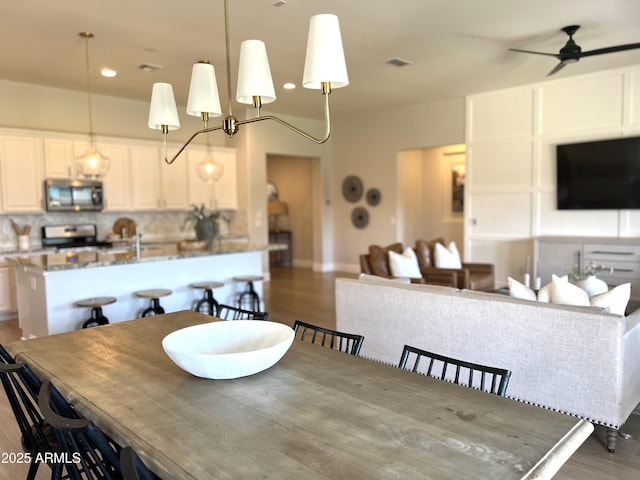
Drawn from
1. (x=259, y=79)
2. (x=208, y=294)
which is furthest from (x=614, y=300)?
(x=208, y=294)

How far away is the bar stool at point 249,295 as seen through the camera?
18.0 ft

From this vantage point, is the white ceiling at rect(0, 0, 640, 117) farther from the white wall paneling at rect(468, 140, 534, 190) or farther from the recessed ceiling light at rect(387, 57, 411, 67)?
the white wall paneling at rect(468, 140, 534, 190)

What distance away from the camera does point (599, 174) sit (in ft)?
20.5

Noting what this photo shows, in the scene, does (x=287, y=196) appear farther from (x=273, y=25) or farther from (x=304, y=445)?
(x=304, y=445)

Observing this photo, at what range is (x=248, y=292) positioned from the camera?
222 inches

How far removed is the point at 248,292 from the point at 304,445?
4.48 m

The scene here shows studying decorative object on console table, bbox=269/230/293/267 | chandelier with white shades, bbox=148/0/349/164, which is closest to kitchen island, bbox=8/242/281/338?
chandelier with white shades, bbox=148/0/349/164

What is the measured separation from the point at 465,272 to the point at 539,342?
9.14 feet

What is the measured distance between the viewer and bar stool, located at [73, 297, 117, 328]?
164 inches

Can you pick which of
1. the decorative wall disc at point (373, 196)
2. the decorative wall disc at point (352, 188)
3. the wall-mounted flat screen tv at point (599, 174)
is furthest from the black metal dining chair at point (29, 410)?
the decorative wall disc at point (352, 188)

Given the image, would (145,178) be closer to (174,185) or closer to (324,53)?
(174,185)

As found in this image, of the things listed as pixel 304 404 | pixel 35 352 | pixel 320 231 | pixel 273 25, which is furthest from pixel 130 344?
pixel 320 231

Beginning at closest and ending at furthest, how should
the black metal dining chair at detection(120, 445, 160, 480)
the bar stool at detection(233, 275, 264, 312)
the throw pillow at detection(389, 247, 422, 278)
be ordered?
1. the black metal dining chair at detection(120, 445, 160, 480)
2. the throw pillow at detection(389, 247, 422, 278)
3. the bar stool at detection(233, 275, 264, 312)

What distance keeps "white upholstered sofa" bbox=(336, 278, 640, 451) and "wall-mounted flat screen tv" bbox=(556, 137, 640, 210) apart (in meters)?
4.09
